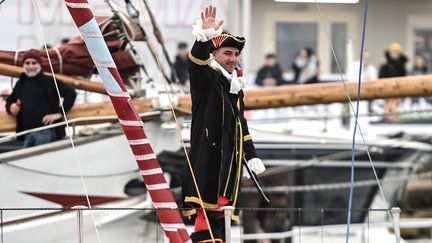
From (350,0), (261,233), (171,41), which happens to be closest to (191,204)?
(350,0)

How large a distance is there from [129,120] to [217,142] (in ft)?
2.64

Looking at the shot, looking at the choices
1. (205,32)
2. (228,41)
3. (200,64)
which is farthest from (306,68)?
(205,32)

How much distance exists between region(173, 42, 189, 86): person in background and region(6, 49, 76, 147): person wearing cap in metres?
5.18

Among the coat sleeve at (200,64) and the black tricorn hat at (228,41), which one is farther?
the black tricorn hat at (228,41)

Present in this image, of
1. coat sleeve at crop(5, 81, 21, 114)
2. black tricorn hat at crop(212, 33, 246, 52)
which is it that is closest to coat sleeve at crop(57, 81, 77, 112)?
coat sleeve at crop(5, 81, 21, 114)

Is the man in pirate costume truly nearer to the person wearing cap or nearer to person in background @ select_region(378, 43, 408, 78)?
the person wearing cap

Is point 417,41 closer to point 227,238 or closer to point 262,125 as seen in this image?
point 262,125

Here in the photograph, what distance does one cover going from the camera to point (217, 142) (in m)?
6.75

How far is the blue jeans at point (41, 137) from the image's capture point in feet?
31.2

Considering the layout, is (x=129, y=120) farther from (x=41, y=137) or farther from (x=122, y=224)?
(x=41, y=137)

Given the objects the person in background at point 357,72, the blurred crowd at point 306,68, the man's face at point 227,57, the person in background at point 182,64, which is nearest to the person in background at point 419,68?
the blurred crowd at point 306,68

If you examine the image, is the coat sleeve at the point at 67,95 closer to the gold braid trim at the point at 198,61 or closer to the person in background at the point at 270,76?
the gold braid trim at the point at 198,61

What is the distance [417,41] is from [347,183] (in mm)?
9689

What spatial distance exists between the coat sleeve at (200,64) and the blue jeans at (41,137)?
3132mm
